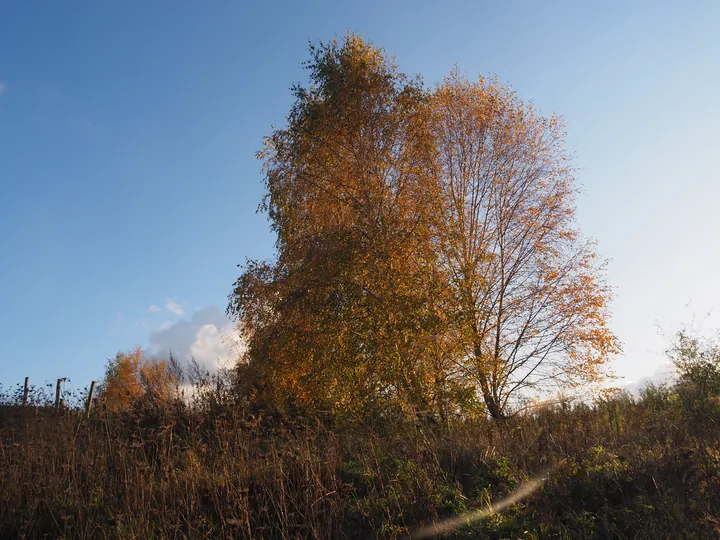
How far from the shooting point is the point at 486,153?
1466 cm

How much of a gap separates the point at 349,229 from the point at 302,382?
3.47 meters

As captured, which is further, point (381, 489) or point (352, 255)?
point (352, 255)

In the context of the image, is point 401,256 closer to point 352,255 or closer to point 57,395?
point 352,255

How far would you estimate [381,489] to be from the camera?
6.46m

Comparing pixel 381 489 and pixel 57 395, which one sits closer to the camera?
pixel 381 489

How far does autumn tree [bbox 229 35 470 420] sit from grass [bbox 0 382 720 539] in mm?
2110

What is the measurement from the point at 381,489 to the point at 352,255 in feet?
18.0

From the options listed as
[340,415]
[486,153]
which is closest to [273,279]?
[340,415]

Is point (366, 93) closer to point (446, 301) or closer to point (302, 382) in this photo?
point (446, 301)

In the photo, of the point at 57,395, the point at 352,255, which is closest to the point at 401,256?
the point at 352,255

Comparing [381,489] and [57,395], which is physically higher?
[57,395]

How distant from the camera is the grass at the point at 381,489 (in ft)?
18.1

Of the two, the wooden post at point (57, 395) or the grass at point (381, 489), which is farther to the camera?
the wooden post at point (57, 395)

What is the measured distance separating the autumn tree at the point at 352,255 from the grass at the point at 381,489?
2110 mm
